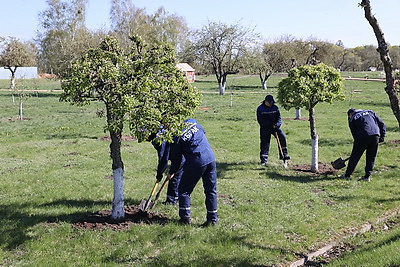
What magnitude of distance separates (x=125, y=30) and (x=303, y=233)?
43.9 m

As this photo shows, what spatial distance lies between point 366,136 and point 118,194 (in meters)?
5.83

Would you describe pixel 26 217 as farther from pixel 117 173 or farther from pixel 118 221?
pixel 117 173

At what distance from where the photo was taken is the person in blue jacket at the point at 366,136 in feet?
29.6

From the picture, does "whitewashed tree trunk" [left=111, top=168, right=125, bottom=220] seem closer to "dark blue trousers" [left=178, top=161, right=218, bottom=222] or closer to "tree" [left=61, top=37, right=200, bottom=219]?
"tree" [left=61, top=37, right=200, bottom=219]

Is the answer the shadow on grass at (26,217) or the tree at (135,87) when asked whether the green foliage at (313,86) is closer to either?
the tree at (135,87)

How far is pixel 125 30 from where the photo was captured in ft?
153

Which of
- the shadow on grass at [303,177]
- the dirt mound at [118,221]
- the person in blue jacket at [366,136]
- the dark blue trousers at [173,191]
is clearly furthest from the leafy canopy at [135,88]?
the person in blue jacket at [366,136]

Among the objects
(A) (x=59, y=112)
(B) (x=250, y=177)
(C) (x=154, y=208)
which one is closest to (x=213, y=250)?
(C) (x=154, y=208)

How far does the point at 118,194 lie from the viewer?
658 centimetres

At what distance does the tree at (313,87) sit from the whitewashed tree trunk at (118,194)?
5.18m

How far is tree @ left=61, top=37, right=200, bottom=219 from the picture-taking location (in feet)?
18.6

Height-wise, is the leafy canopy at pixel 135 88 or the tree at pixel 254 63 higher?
the tree at pixel 254 63

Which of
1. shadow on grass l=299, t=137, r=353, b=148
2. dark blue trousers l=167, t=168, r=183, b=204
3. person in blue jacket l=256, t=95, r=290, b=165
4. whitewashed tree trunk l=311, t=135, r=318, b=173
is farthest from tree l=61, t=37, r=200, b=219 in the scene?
shadow on grass l=299, t=137, r=353, b=148

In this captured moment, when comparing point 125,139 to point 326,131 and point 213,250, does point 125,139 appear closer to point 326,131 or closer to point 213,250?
point 326,131
